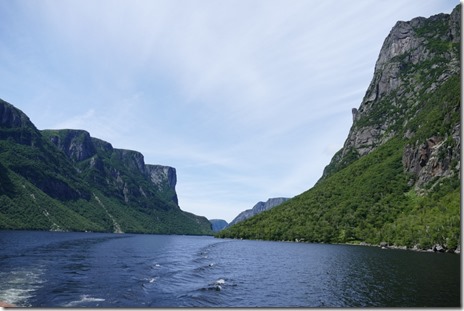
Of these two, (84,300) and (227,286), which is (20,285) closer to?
(84,300)

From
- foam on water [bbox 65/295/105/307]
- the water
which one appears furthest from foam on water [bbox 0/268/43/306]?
foam on water [bbox 65/295/105/307]

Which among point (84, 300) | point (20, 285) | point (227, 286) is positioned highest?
point (20, 285)

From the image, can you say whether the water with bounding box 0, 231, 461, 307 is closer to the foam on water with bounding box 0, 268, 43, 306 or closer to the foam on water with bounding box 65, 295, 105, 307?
the foam on water with bounding box 0, 268, 43, 306

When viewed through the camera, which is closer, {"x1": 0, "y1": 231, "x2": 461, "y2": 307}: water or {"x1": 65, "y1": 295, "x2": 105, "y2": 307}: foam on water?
{"x1": 65, "y1": 295, "x2": 105, "y2": 307}: foam on water

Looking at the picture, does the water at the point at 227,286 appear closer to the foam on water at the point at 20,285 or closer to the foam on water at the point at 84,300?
the foam on water at the point at 20,285

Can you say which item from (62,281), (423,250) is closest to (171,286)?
(62,281)

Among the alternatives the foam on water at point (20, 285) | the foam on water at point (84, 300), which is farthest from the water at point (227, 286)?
the foam on water at point (84, 300)

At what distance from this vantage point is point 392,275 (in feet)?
233

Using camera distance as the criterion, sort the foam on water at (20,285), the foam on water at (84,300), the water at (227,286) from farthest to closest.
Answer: the water at (227,286), the foam on water at (20,285), the foam on water at (84,300)

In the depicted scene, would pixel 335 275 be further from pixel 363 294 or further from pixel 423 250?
pixel 423 250

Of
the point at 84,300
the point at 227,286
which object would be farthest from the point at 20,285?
the point at 227,286

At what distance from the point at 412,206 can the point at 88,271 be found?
17890 cm

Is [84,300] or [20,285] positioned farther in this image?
[20,285]

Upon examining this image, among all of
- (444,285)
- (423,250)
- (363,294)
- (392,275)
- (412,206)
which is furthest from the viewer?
(412,206)
